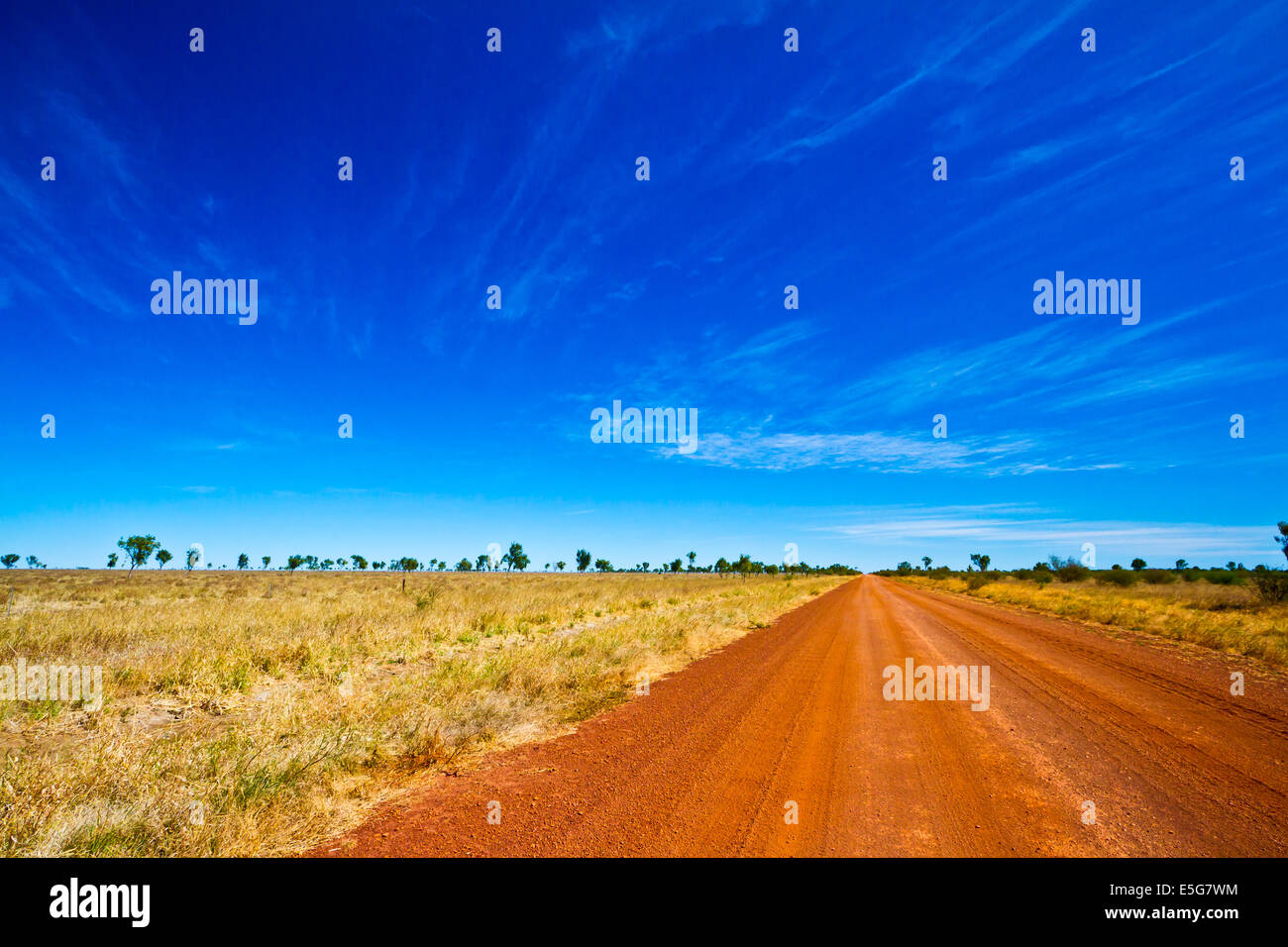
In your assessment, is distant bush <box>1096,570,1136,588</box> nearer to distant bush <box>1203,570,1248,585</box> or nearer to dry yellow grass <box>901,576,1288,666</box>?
distant bush <box>1203,570,1248,585</box>

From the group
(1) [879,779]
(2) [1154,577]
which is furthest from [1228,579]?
(1) [879,779]

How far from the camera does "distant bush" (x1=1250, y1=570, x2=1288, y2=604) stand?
2427cm

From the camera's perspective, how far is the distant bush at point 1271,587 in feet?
79.6

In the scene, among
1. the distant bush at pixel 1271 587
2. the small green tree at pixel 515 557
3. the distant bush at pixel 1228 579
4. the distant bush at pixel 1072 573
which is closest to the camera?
the distant bush at pixel 1271 587

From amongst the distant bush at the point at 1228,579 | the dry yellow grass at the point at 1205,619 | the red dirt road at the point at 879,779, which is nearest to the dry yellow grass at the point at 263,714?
the red dirt road at the point at 879,779

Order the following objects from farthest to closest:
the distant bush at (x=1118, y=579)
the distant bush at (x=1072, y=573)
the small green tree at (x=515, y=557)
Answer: the small green tree at (x=515, y=557), the distant bush at (x=1072, y=573), the distant bush at (x=1118, y=579)

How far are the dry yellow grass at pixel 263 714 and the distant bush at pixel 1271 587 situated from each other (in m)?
27.0

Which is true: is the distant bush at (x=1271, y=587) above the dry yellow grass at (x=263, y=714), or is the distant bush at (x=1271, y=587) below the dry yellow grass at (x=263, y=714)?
below

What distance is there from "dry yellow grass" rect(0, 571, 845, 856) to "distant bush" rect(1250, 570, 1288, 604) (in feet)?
88.6

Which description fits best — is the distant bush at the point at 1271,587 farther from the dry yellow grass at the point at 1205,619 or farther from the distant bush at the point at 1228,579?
the distant bush at the point at 1228,579

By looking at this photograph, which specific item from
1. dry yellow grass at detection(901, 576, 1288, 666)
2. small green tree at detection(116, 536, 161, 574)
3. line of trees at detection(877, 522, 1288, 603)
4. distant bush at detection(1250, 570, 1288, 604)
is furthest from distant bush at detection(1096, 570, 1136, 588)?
small green tree at detection(116, 536, 161, 574)

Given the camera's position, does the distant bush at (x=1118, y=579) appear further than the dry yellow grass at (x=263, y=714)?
Yes

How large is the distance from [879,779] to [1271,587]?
33.1 metres

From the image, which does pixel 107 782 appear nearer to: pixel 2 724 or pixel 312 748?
pixel 312 748
